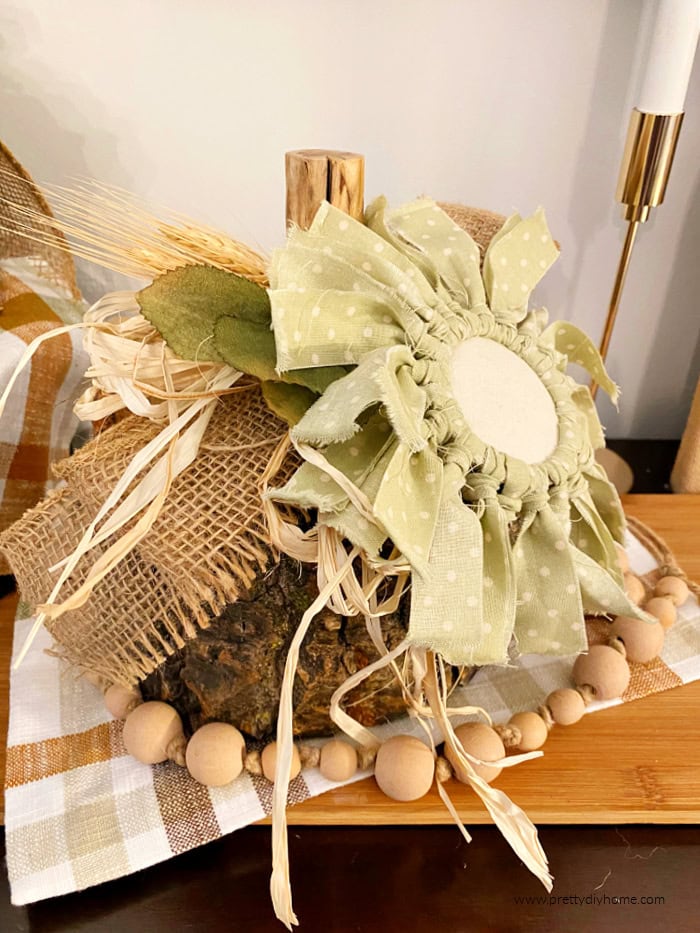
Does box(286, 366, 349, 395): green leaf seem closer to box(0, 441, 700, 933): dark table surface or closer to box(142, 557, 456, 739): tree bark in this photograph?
box(142, 557, 456, 739): tree bark

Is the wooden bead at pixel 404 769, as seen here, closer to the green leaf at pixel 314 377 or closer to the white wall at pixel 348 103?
the green leaf at pixel 314 377

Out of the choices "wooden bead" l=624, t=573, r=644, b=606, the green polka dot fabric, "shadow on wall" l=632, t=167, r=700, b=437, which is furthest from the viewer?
"shadow on wall" l=632, t=167, r=700, b=437

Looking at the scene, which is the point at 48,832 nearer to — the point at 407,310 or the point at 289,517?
the point at 289,517

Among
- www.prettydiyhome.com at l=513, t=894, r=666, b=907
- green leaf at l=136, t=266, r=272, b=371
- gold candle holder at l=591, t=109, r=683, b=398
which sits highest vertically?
gold candle holder at l=591, t=109, r=683, b=398

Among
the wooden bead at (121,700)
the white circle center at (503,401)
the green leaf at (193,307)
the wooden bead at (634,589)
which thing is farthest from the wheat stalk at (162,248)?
the wooden bead at (634,589)

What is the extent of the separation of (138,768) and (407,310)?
292mm

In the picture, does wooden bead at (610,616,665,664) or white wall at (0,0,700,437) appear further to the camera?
white wall at (0,0,700,437)

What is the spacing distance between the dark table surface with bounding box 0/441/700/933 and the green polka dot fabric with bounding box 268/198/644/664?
117 millimetres

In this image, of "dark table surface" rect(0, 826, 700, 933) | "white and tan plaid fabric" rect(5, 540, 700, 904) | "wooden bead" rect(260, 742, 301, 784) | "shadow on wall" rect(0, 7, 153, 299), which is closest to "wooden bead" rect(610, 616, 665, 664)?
"white and tan plaid fabric" rect(5, 540, 700, 904)

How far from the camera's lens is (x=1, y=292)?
1.84ft

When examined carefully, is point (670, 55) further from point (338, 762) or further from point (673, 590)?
point (338, 762)

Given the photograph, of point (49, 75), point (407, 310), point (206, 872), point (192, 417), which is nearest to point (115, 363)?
point (192, 417)

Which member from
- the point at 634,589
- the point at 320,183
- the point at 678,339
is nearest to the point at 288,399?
the point at 320,183

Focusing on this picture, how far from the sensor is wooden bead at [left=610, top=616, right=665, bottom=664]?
19.7 inches
